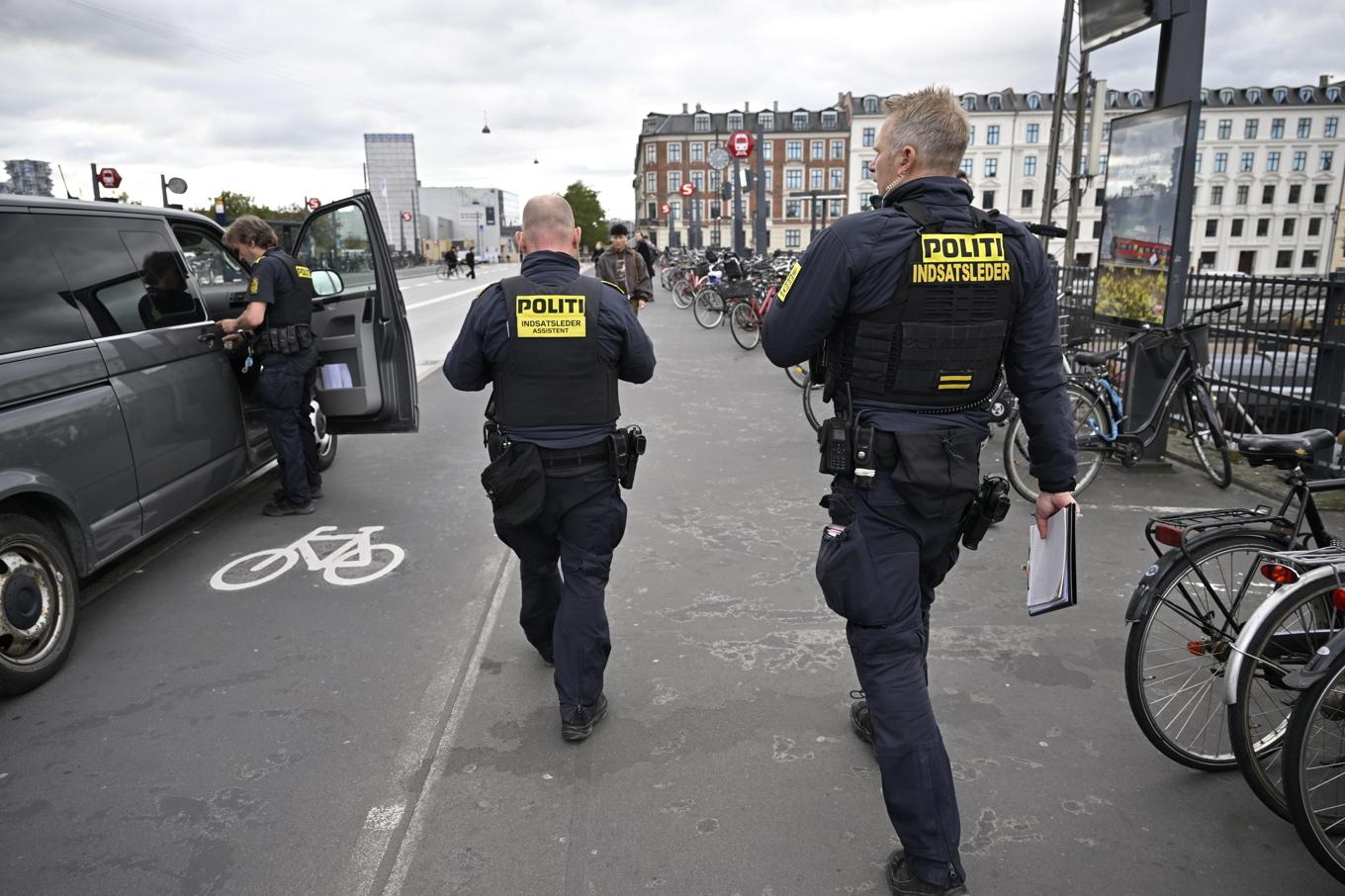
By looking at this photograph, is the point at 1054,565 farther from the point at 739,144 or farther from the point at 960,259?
the point at 739,144

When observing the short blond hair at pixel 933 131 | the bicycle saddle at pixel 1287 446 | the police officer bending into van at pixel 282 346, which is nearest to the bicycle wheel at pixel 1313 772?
the bicycle saddle at pixel 1287 446

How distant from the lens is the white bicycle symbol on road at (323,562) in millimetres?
4830

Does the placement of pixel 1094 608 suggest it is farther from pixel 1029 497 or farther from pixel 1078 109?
pixel 1078 109

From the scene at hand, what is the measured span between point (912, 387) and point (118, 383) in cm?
385

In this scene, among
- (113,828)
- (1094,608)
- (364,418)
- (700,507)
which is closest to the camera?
(113,828)

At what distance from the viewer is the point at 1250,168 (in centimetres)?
8119

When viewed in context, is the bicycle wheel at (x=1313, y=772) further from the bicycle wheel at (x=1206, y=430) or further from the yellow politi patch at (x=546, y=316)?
the bicycle wheel at (x=1206, y=430)

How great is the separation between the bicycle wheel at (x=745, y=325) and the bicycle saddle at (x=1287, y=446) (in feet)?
38.5

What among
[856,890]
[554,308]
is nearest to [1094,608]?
[856,890]

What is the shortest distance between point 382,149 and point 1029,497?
279 ft

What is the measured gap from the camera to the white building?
80.2m

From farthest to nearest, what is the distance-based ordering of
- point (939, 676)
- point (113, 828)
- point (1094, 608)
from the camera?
point (1094, 608)
point (939, 676)
point (113, 828)

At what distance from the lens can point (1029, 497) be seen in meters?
6.02

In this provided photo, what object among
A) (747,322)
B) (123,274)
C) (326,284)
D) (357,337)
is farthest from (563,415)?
(747,322)
